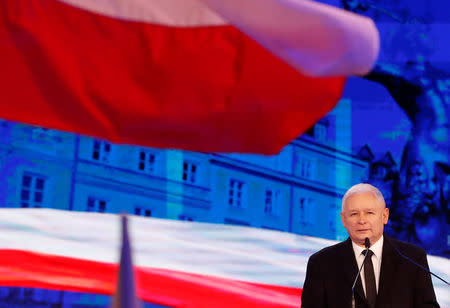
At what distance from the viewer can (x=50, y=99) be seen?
2.17m

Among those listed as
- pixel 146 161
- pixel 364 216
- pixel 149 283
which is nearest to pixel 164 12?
pixel 364 216

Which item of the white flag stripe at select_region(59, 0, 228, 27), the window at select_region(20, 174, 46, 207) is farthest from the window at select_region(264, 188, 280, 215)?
the white flag stripe at select_region(59, 0, 228, 27)

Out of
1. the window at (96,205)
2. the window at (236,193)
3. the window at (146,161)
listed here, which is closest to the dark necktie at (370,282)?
the window at (96,205)

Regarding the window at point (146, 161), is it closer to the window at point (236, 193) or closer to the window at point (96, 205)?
the window at point (96, 205)

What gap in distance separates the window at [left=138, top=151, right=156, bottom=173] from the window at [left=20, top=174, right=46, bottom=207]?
2538mm

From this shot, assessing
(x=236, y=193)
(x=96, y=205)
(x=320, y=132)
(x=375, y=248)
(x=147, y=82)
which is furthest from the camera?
(x=320, y=132)

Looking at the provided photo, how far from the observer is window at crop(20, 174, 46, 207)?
17.5 m

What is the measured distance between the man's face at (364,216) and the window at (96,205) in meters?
15.6

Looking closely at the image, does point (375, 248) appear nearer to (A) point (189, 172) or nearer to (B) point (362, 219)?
(B) point (362, 219)

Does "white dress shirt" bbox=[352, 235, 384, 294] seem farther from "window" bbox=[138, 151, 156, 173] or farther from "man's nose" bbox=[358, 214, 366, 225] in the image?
"window" bbox=[138, 151, 156, 173]

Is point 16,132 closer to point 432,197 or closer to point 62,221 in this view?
point 432,197

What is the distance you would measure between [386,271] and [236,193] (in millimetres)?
18113

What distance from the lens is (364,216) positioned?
2.79m

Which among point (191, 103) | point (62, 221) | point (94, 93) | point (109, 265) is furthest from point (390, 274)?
point (62, 221)
